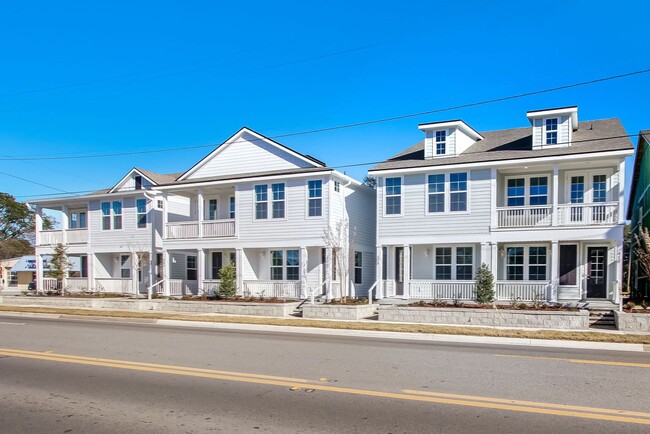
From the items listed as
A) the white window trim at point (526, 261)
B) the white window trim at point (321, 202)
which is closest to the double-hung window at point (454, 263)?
the white window trim at point (526, 261)

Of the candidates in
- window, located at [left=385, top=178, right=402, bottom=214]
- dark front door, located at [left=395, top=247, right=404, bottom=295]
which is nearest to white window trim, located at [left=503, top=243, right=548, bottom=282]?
dark front door, located at [left=395, top=247, right=404, bottom=295]

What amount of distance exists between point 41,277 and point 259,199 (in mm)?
17372

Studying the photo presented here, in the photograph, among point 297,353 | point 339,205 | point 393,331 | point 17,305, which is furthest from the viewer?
point 17,305

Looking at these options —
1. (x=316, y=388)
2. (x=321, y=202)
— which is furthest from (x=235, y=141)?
(x=316, y=388)

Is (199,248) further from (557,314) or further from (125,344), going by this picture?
(557,314)

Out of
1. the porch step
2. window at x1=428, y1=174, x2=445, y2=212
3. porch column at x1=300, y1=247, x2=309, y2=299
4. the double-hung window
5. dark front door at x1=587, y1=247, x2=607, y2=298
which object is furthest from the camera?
porch column at x1=300, y1=247, x2=309, y2=299

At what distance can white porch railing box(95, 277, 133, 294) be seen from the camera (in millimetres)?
32094

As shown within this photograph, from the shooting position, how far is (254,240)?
27.0m

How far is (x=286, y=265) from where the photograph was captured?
90.6 feet

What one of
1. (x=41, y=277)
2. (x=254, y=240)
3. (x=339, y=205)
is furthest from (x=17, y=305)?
(x=339, y=205)

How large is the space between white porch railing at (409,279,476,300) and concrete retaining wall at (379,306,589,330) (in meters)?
3.48

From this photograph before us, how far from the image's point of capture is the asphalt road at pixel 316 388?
247 inches

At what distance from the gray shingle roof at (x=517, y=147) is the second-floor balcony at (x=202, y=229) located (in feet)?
27.6

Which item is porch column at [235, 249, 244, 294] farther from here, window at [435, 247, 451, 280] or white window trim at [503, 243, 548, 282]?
white window trim at [503, 243, 548, 282]
